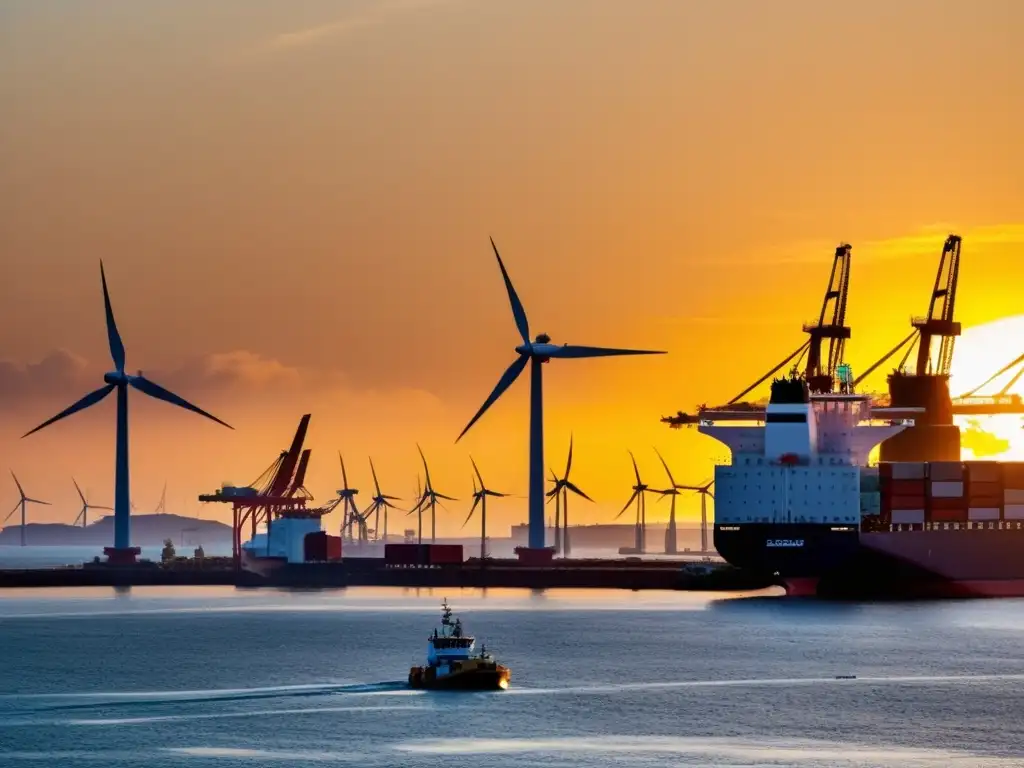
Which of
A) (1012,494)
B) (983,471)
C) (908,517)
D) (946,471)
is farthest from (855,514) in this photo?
(1012,494)

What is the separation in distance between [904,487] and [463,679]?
77.7 meters

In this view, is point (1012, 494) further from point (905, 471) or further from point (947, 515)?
point (905, 471)

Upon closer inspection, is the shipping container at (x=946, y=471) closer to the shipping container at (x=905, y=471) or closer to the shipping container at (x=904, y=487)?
the shipping container at (x=905, y=471)

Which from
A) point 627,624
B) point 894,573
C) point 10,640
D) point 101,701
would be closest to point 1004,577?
point 894,573

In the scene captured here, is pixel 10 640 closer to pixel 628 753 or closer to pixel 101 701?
pixel 101 701

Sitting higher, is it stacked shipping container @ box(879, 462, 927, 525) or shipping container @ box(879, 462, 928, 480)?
shipping container @ box(879, 462, 928, 480)

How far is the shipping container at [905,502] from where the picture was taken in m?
172

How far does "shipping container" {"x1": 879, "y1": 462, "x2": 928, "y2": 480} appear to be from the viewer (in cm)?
17475

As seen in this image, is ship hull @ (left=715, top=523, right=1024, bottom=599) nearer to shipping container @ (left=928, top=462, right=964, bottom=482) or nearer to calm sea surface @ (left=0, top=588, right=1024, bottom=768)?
calm sea surface @ (left=0, top=588, right=1024, bottom=768)

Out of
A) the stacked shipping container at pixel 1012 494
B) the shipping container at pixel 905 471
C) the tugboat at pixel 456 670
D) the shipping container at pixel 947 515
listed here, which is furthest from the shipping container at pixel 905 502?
the tugboat at pixel 456 670

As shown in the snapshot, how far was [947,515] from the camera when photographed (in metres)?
171

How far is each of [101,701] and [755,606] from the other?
81745 millimetres

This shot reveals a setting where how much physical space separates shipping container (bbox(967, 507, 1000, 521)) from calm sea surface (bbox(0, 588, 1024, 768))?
12.2 meters

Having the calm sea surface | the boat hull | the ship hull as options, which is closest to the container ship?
the ship hull
